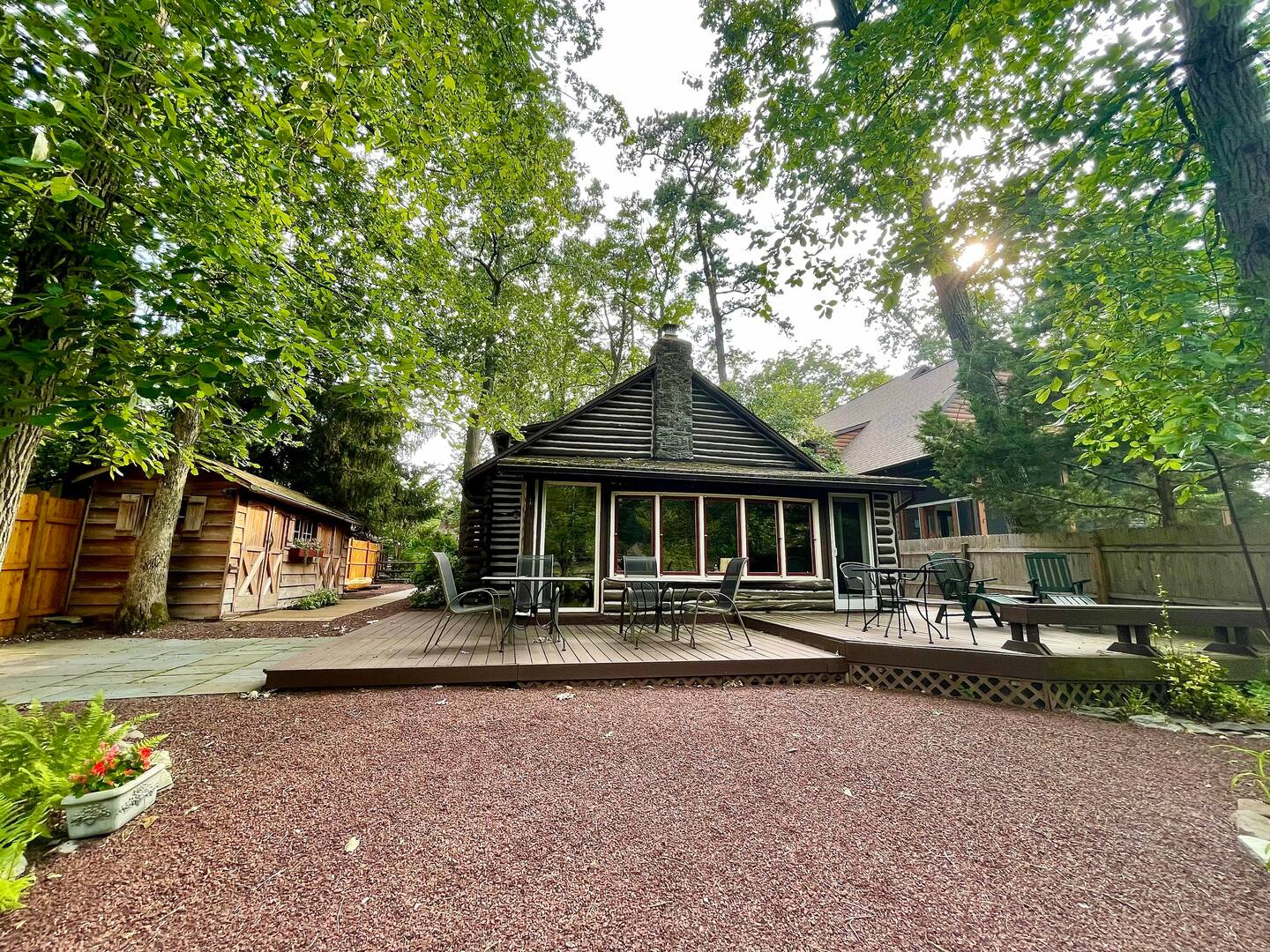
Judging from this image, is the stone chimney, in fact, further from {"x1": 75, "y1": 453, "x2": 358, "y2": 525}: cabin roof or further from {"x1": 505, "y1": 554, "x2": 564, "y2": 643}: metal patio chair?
{"x1": 75, "y1": 453, "x2": 358, "y2": 525}: cabin roof

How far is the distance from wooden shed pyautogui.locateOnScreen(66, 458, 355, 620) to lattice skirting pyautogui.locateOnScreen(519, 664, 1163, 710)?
26.4 feet

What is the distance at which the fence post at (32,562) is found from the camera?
294 inches

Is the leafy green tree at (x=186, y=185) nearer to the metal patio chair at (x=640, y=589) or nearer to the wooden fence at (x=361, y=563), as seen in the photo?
the metal patio chair at (x=640, y=589)


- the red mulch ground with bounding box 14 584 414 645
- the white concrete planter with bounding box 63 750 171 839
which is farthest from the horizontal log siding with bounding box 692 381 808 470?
the white concrete planter with bounding box 63 750 171 839

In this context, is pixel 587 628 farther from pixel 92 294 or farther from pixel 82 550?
pixel 82 550

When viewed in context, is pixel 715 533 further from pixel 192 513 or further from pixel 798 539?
pixel 192 513

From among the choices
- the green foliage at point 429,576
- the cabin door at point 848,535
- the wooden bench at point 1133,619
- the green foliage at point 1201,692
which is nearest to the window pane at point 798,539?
the cabin door at point 848,535

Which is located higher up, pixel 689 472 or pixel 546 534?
pixel 689 472

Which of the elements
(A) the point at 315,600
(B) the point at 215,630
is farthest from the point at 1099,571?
(A) the point at 315,600

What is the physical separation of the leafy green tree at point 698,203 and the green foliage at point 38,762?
17.5 meters

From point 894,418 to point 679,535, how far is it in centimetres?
1357

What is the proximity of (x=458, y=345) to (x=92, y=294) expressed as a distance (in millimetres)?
12597

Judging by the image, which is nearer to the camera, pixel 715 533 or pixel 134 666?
pixel 134 666

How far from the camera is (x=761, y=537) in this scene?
917cm
